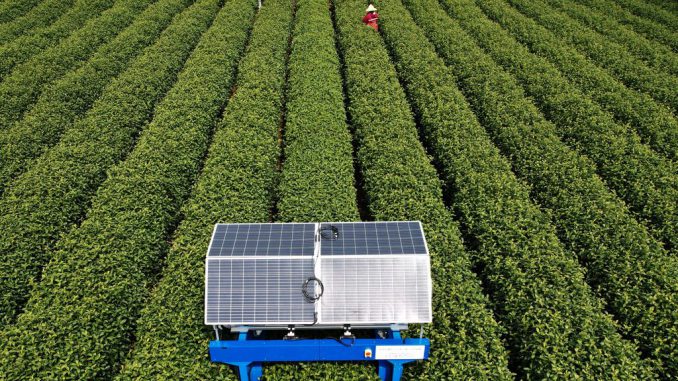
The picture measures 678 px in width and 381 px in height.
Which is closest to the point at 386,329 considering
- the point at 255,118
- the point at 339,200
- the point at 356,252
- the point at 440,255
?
the point at 356,252

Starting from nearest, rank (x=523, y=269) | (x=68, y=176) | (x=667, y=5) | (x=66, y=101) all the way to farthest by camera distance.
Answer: (x=523, y=269), (x=68, y=176), (x=66, y=101), (x=667, y=5)

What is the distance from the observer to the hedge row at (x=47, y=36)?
1909 cm

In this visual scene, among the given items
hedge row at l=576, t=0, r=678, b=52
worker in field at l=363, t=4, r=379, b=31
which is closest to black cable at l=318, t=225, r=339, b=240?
worker in field at l=363, t=4, r=379, b=31

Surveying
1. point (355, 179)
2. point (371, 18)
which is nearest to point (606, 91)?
point (355, 179)

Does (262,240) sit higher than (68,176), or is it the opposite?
(262,240)

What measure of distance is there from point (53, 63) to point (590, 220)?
1963 cm

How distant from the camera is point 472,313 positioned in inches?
307

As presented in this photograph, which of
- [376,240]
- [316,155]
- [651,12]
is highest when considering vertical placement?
[651,12]

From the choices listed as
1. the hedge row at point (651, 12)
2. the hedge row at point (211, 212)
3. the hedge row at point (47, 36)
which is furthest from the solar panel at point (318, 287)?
the hedge row at point (651, 12)

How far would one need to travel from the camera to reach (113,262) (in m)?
8.80

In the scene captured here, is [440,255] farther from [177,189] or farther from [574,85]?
[574,85]

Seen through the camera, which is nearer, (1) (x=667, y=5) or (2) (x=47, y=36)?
(2) (x=47, y=36)

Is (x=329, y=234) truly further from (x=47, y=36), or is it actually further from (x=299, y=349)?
(x=47, y=36)

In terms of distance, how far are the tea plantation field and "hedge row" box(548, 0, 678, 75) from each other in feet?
0.58
